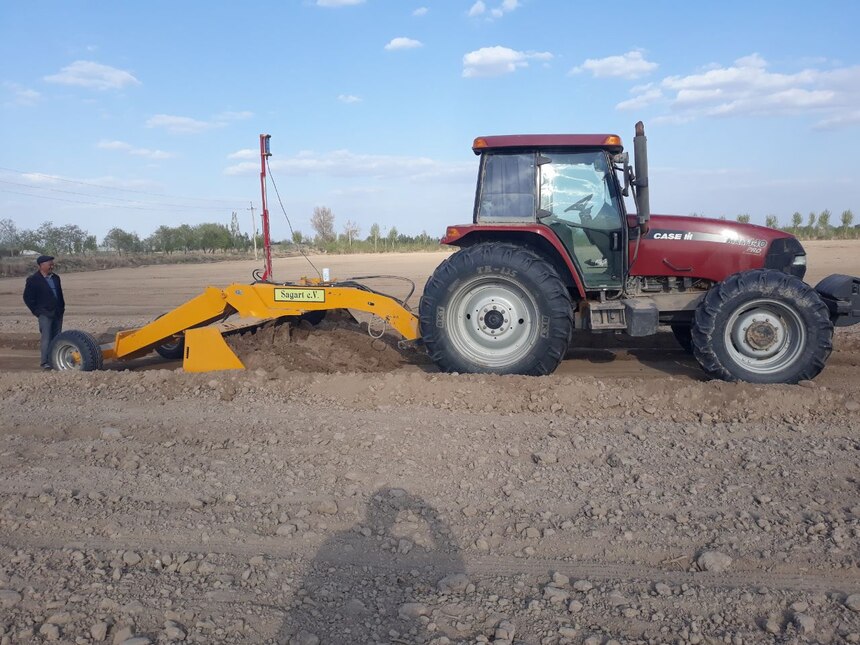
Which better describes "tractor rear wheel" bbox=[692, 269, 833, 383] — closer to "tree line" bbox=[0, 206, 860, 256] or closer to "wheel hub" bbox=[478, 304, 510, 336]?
"wheel hub" bbox=[478, 304, 510, 336]

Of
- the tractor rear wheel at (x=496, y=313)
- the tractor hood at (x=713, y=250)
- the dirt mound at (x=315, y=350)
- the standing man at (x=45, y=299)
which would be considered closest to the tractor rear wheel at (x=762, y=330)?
the tractor hood at (x=713, y=250)

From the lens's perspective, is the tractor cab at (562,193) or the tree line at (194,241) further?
the tree line at (194,241)

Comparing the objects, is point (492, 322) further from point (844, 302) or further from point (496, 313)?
point (844, 302)

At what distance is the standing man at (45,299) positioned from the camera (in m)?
8.80

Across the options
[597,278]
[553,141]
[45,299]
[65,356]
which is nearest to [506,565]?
[597,278]

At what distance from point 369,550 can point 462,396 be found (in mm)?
2572

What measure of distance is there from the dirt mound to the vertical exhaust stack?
118 inches

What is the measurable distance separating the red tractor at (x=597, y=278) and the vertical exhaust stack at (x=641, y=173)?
1cm

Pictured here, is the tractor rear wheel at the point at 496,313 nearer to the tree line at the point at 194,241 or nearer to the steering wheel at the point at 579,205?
the steering wheel at the point at 579,205

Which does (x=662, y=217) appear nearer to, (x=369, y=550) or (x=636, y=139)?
(x=636, y=139)

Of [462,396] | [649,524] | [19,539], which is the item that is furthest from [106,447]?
[649,524]

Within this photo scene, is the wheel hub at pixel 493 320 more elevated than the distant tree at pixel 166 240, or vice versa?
the distant tree at pixel 166 240

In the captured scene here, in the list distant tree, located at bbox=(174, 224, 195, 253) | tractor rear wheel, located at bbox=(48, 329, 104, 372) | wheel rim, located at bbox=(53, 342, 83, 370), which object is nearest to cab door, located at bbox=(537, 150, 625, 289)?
tractor rear wheel, located at bbox=(48, 329, 104, 372)

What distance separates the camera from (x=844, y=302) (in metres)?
6.44
